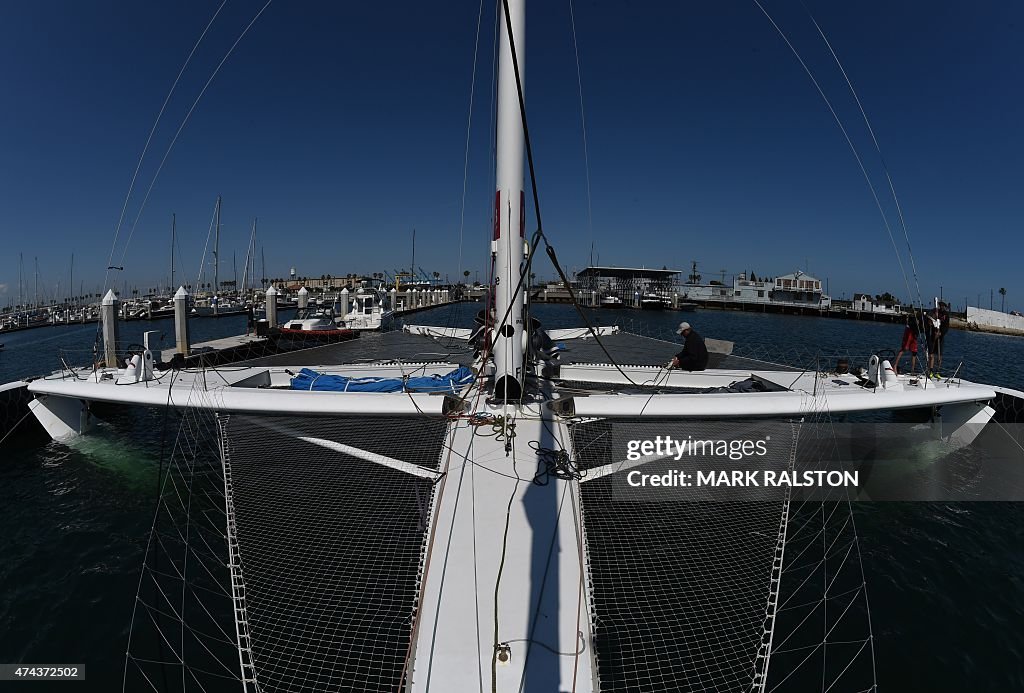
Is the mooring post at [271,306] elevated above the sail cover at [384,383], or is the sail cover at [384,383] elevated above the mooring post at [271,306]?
the mooring post at [271,306]

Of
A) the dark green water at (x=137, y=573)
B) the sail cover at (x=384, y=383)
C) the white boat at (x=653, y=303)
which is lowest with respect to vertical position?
the dark green water at (x=137, y=573)

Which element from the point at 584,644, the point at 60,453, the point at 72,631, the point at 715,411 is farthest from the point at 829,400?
the point at 60,453

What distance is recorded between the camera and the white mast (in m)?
4.88

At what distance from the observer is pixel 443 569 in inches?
110

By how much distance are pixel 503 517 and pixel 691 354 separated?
4825mm

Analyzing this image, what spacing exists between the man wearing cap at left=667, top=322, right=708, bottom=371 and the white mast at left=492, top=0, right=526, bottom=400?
315 cm

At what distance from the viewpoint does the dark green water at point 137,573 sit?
10.8 ft

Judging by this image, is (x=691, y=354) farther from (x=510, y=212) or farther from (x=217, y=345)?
(x=217, y=345)

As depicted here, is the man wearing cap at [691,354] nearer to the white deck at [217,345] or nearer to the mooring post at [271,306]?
the white deck at [217,345]

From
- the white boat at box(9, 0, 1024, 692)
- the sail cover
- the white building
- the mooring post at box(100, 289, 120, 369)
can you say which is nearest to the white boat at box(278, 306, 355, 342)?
the mooring post at box(100, 289, 120, 369)

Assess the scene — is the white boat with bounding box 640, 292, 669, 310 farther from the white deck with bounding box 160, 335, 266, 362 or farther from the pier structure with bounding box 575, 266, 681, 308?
the white deck with bounding box 160, 335, 266, 362

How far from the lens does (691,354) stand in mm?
7016

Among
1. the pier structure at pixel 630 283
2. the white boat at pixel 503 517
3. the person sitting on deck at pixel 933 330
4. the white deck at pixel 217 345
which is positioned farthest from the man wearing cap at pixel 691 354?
the pier structure at pixel 630 283

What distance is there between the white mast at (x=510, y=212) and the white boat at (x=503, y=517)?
1.0 inches
